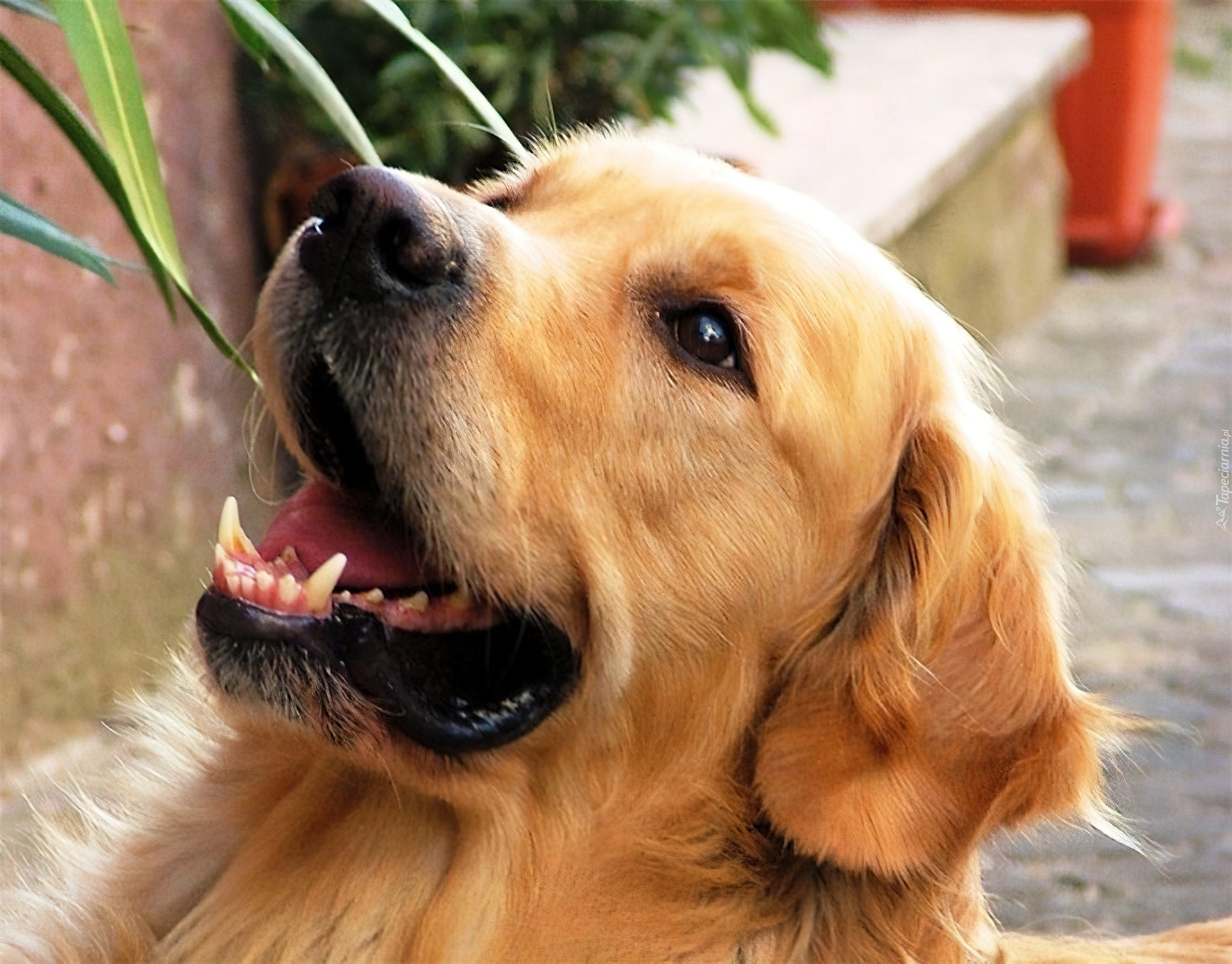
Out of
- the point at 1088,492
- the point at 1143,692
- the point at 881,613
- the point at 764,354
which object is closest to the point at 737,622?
the point at 881,613

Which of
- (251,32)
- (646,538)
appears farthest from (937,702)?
(251,32)

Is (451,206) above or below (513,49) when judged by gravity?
above

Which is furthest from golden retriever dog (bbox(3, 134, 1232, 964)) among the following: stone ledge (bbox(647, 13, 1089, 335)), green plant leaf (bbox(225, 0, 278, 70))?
stone ledge (bbox(647, 13, 1089, 335))

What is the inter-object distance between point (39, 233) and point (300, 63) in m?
0.51

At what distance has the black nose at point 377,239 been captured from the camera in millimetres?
2041

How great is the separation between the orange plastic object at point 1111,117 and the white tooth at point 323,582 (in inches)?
310

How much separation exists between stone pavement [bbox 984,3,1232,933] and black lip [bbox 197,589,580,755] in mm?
1093

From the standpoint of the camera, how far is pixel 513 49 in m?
5.09

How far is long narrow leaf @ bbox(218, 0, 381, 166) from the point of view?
2244mm

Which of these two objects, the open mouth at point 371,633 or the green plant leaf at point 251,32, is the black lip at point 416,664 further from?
the green plant leaf at point 251,32

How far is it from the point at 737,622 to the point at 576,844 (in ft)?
1.38

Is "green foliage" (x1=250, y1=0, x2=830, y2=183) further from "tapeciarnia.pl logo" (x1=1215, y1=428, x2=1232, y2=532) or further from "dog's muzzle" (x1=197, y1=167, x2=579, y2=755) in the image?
"dog's muzzle" (x1=197, y1=167, x2=579, y2=755)

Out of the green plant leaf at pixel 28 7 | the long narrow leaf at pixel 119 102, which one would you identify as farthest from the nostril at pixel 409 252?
the green plant leaf at pixel 28 7

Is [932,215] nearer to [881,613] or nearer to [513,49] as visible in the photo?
[513,49]
